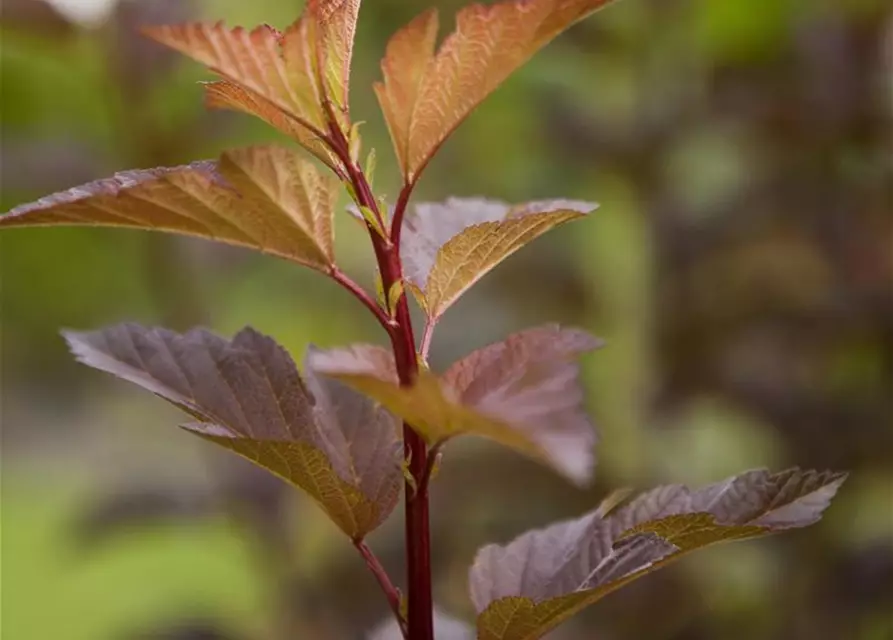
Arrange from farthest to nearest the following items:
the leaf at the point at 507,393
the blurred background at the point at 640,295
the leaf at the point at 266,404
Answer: the blurred background at the point at 640,295 < the leaf at the point at 266,404 < the leaf at the point at 507,393

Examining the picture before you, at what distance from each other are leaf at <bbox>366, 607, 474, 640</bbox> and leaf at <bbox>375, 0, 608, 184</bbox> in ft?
0.62

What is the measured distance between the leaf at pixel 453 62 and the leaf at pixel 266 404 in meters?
0.09

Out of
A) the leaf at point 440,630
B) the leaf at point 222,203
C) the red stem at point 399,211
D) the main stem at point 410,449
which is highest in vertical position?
the leaf at point 222,203

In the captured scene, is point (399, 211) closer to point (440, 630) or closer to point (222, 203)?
point (222, 203)

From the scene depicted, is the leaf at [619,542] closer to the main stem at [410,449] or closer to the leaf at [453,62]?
the main stem at [410,449]

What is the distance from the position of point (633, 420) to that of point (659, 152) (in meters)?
0.35

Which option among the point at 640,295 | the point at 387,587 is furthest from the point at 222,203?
the point at 640,295

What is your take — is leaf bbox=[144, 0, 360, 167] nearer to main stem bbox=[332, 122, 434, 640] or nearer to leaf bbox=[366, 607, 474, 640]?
main stem bbox=[332, 122, 434, 640]

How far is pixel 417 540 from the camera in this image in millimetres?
356

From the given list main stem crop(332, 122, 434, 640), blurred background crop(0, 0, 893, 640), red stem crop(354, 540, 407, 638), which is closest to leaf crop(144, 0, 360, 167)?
main stem crop(332, 122, 434, 640)

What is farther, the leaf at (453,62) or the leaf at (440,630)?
the leaf at (440,630)

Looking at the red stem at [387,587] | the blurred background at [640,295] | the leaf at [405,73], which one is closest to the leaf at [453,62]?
the leaf at [405,73]

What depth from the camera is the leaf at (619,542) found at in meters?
0.34

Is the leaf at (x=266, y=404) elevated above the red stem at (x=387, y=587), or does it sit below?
above
